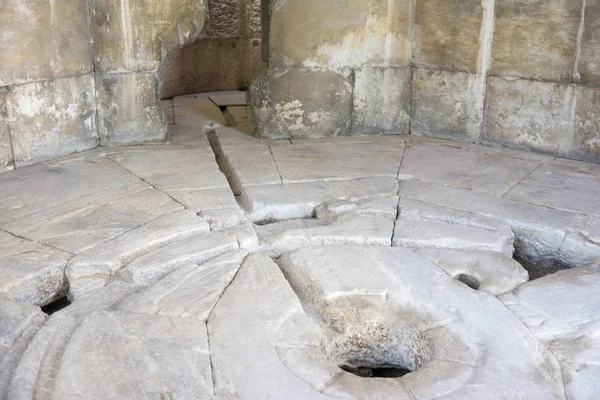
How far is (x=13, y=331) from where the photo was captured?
2.81m

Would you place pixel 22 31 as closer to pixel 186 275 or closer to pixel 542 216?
pixel 186 275

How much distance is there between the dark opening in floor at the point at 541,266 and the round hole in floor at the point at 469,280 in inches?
26.1

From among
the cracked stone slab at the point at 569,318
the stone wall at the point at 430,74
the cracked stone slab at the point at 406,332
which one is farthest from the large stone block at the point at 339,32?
the cracked stone slab at the point at 569,318

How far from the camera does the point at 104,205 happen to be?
4.18m

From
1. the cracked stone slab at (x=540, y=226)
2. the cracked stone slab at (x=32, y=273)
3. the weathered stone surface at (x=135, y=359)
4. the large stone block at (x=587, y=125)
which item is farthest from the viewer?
the large stone block at (x=587, y=125)

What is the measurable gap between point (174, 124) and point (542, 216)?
12.1 ft

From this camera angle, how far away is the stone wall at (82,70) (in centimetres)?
488

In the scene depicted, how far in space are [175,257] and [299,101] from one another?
268 centimetres

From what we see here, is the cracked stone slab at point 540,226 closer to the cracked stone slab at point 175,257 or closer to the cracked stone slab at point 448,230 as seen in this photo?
the cracked stone slab at point 448,230

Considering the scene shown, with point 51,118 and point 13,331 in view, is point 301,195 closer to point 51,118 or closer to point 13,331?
point 13,331

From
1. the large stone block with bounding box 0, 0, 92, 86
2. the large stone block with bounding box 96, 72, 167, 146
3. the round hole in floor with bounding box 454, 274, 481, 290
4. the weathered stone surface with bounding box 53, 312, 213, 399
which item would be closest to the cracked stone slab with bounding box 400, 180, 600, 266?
the round hole in floor with bounding box 454, 274, 481, 290

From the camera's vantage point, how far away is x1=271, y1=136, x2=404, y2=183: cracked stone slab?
189 inches

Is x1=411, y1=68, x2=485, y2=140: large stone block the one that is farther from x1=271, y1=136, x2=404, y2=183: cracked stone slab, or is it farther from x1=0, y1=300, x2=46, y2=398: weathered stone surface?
x1=0, y1=300, x2=46, y2=398: weathered stone surface

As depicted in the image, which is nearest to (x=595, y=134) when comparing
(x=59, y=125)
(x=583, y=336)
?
(x=583, y=336)
